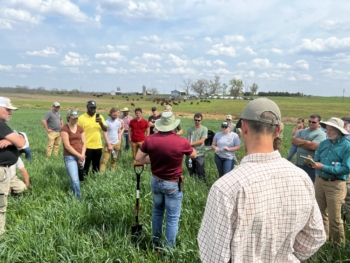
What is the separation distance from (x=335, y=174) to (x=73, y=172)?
4.36 metres

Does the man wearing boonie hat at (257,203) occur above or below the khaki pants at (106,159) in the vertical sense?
above

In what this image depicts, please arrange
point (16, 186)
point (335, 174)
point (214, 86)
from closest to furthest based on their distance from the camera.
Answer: point (335, 174) < point (16, 186) < point (214, 86)

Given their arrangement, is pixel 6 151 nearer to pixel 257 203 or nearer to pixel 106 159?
pixel 257 203

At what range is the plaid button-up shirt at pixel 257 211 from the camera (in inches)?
57.4

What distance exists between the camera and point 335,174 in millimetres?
3930

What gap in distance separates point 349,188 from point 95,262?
149 inches

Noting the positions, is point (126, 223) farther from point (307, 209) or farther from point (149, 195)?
point (307, 209)

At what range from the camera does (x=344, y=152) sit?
12.8 ft

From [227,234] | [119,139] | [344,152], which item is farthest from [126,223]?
[119,139]

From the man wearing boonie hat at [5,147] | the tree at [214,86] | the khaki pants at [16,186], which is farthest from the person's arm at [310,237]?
the tree at [214,86]

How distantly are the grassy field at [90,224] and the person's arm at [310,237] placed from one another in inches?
68.6

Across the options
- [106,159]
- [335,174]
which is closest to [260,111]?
[335,174]

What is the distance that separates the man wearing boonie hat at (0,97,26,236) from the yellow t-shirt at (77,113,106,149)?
8.21 ft

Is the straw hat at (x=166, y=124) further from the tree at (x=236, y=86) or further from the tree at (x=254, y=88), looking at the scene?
the tree at (x=254, y=88)
